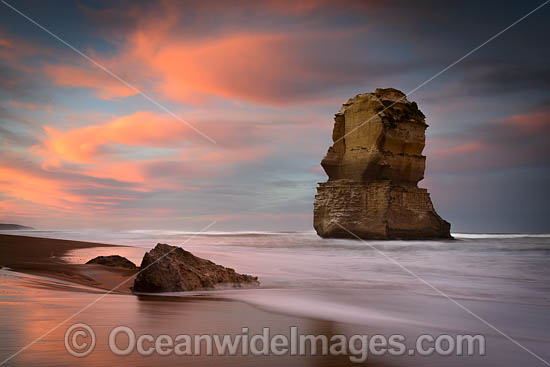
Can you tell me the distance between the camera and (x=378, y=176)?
84.3 feet

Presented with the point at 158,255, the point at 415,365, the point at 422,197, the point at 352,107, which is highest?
the point at 352,107

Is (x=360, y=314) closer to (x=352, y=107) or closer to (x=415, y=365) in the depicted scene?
(x=415, y=365)

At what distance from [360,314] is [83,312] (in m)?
2.55

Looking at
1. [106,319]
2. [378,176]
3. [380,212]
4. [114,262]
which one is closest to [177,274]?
[106,319]

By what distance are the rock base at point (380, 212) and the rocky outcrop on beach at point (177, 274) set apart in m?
19.7

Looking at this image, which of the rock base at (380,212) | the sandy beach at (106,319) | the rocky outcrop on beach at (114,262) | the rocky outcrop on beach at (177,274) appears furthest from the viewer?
the rock base at (380,212)

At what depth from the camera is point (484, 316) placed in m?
4.50

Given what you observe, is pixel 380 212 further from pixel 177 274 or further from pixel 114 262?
pixel 177 274

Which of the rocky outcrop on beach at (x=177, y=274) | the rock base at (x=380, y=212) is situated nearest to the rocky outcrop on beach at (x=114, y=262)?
the rocky outcrop on beach at (x=177, y=274)

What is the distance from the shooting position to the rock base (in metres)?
24.7

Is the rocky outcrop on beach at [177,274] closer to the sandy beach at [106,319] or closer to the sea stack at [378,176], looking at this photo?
the sandy beach at [106,319]

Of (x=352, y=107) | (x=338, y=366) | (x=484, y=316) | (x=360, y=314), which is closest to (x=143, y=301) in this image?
(x=360, y=314)

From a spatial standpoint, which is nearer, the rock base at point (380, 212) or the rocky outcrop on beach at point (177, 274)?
the rocky outcrop on beach at point (177, 274)

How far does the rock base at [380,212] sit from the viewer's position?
24703 mm
